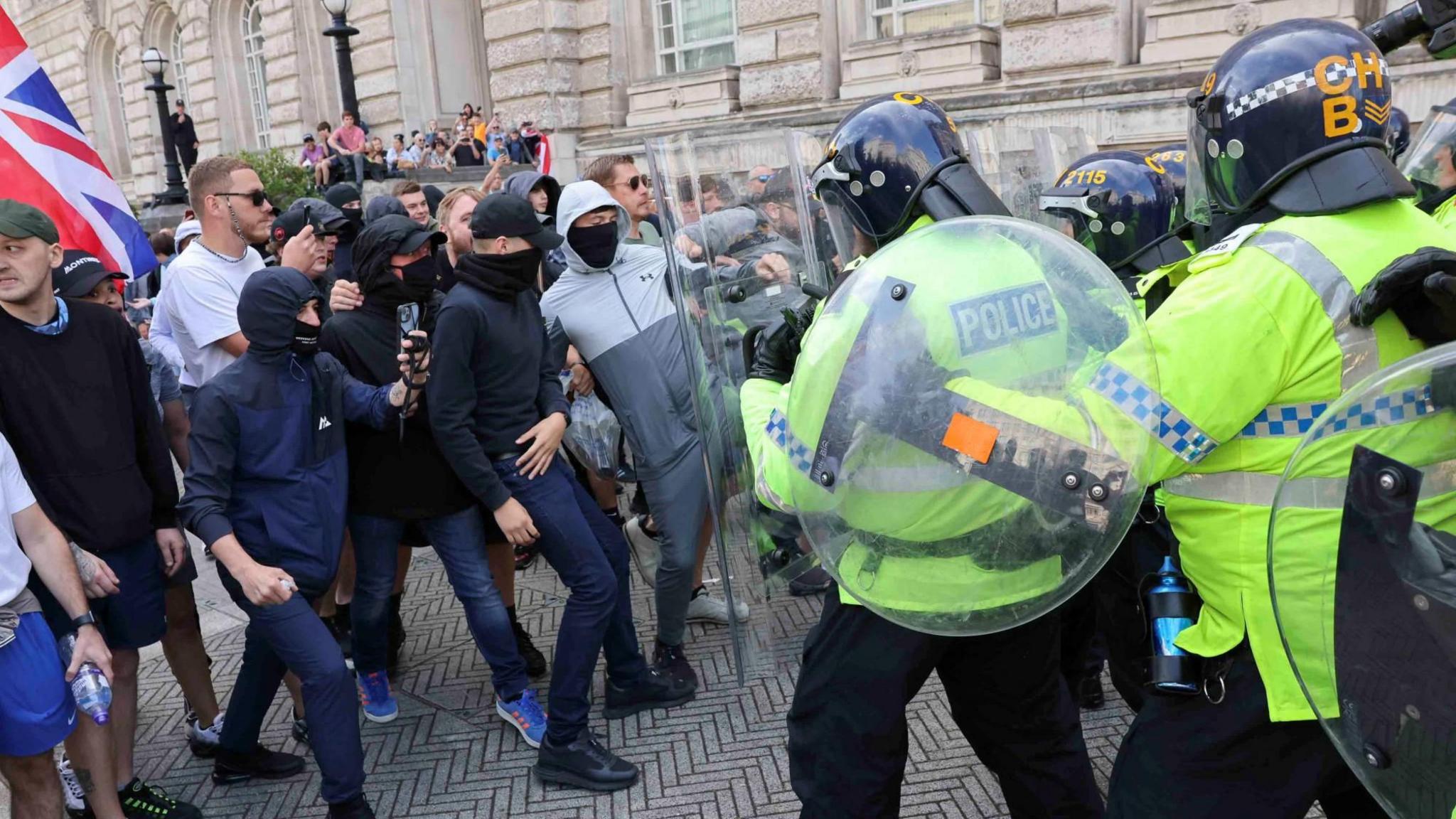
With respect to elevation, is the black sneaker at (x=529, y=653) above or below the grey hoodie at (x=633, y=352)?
below

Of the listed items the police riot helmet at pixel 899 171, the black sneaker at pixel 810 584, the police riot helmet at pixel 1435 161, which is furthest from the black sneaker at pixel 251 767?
the police riot helmet at pixel 1435 161

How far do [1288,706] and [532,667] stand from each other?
3298 millimetres

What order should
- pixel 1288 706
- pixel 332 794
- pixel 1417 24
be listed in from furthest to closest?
pixel 332 794 < pixel 1417 24 < pixel 1288 706

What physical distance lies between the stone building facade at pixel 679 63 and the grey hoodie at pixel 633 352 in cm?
74

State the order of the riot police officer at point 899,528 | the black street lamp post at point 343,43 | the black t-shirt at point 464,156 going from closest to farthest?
the riot police officer at point 899,528
the black street lamp post at point 343,43
the black t-shirt at point 464,156

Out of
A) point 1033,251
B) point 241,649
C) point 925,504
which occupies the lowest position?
point 241,649

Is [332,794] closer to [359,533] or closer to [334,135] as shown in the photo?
[359,533]

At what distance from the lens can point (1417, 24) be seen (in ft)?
8.44

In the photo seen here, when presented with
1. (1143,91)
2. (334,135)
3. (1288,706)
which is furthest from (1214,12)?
(334,135)

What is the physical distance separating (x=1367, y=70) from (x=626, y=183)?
11.2 feet

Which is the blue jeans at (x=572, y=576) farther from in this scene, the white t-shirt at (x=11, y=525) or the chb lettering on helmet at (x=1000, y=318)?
the chb lettering on helmet at (x=1000, y=318)

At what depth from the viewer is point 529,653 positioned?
4.36 meters

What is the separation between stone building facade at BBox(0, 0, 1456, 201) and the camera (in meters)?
10.2

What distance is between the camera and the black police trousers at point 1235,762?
166cm
